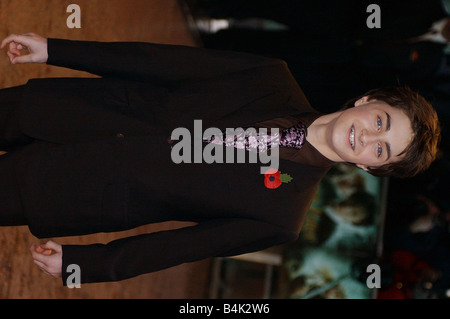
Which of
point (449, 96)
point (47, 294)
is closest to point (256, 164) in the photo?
point (47, 294)

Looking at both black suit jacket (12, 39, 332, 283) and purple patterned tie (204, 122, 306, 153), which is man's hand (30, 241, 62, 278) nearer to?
black suit jacket (12, 39, 332, 283)

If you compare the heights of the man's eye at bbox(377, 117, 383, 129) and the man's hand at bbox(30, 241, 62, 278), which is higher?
the man's eye at bbox(377, 117, 383, 129)

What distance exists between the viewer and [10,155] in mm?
1700

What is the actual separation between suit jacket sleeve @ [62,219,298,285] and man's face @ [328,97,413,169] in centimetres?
38

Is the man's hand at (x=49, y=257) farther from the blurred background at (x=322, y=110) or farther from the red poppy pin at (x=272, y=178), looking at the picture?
the blurred background at (x=322, y=110)

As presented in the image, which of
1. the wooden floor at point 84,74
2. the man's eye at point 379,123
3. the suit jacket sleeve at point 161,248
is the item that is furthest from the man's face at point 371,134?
the wooden floor at point 84,74

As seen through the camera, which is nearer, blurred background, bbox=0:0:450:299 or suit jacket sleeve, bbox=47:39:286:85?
suit jacket sleeve, bbox=47:39:286:85

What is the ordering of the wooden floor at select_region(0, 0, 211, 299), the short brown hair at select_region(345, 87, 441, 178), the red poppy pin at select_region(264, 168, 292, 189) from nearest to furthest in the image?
→ the red poppy pin at select_region(264, 168, 292, 189)
the short brown hair at select_region(345, 87, 441, 178)
the wooden floor at select_region(0, 0, 211, 299)

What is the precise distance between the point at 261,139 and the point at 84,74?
7.06ft

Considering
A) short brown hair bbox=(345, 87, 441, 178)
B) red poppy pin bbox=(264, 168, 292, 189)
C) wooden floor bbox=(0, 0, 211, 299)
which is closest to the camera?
red poppy pin bbox=(264, 168, 292, 189)

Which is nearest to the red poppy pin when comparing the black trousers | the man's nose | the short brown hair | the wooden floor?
the man's nose

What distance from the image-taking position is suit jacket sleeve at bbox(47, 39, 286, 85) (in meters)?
1.68

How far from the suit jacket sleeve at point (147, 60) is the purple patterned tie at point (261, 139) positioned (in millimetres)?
274

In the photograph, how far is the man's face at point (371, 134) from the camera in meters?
1.72
